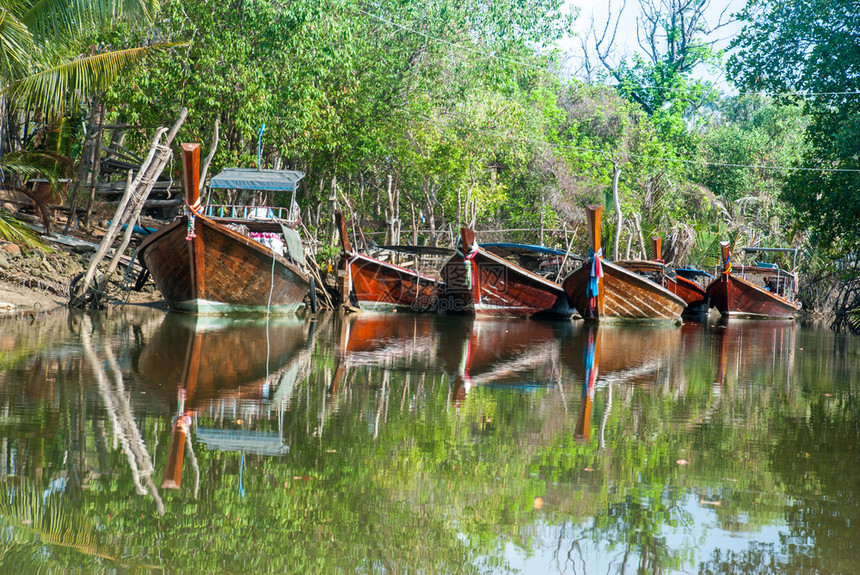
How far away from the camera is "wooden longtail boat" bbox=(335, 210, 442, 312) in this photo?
22938 millimetres

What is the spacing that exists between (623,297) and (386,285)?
6743 mm

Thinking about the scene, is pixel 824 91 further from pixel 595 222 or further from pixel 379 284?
pixel 379 284

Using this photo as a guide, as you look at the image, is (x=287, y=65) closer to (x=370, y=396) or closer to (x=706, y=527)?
(x=370, y=396)

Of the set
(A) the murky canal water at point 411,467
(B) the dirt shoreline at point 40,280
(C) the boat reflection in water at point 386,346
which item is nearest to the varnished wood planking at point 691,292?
(C) the boat reflection in water at point 386,346

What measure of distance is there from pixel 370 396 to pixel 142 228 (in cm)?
1723

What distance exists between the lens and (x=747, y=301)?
29859mm

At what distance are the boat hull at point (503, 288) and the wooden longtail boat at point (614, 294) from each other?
73 cm

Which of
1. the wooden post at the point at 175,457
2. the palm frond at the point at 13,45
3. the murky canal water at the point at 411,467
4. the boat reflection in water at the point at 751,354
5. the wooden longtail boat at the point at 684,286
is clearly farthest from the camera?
the wooden longtail boat at the point at 684,286

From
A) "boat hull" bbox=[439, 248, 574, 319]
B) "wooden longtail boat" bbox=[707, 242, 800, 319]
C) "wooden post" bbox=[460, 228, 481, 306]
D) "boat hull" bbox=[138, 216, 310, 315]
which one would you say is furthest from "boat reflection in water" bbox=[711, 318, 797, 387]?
"boat hull" bbox=[138, 216, 310, 315]

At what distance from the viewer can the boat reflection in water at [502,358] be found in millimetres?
8641

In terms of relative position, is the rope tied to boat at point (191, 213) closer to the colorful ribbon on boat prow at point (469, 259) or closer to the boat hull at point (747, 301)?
the colorful ribbon on boat prow at point (469, 259)

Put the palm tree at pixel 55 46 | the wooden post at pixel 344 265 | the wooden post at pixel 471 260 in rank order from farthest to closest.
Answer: the wooden post at pixel 344 265, the wooden post at pixel 471 260, the palm tree at pixel 55 46

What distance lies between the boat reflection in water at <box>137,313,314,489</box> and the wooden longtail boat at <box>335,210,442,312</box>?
8408mm

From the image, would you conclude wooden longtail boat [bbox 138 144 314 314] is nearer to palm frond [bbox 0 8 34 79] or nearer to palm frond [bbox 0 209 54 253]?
palm frond [bbox 0 209 54 253]
